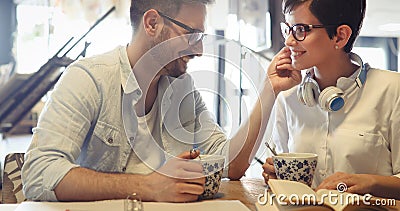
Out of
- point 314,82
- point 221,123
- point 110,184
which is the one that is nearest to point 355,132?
point 314,82

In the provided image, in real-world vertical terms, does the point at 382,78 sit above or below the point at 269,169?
above

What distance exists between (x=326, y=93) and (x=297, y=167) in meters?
0.29

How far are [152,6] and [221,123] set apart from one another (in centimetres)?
43

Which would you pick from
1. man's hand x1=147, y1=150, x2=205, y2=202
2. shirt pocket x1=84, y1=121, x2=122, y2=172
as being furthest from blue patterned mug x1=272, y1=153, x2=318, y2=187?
shirt pocket x1=84, y1=121, x2=122, y2=172

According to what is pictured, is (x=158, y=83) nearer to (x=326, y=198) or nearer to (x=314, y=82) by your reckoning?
(x=314, y=82)

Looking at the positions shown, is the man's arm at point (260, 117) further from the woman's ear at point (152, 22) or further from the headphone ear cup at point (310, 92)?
the woman's ear at point (152, 22)

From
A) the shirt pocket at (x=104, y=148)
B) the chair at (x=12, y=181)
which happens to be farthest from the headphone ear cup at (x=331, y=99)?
the chair at (x=12, y=181)

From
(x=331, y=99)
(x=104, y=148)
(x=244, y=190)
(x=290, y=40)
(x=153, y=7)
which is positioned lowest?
(x=244, y=190)

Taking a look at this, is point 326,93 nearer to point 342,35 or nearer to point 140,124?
A: point 342,35

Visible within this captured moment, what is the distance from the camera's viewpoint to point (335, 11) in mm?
1249

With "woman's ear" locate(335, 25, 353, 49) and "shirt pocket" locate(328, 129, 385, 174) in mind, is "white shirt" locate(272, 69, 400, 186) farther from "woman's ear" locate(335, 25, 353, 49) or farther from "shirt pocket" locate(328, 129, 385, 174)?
"woman's ear" locate(335, 25, 353, 49)

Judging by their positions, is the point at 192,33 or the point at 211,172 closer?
the point at 211,172

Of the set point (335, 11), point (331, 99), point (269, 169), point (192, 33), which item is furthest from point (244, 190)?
point (335, 11)

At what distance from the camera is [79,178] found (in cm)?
100
